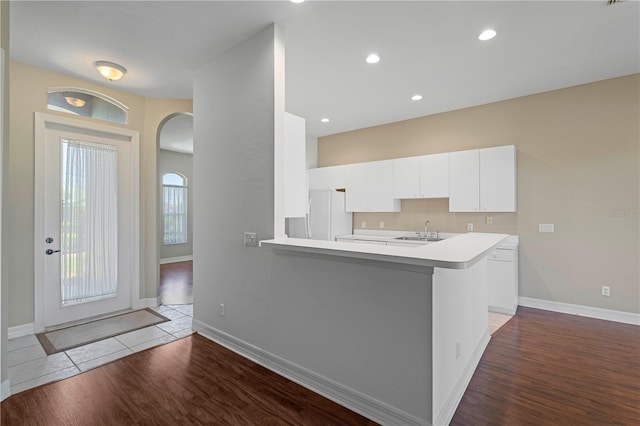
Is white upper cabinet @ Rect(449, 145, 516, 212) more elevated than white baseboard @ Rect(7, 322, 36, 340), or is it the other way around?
white upper cabinet @ Rect(449, 145, 516, 212)

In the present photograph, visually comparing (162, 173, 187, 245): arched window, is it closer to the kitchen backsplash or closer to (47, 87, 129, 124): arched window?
(47, 87, 129, 124): arched window

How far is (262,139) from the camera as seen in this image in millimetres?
2672

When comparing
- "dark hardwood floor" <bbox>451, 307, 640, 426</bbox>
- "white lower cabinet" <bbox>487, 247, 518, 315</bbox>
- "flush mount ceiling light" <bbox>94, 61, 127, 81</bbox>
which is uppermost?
"flush mount ceiling light" <bbox>94, 61, 127, 81</bbox>

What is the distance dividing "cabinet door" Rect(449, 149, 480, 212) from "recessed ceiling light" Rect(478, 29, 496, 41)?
186cm

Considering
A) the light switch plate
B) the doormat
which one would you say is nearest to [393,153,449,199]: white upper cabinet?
the light switch plate

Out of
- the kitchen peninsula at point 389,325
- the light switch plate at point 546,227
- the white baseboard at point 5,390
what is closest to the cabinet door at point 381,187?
the light switch plate at point 546,227

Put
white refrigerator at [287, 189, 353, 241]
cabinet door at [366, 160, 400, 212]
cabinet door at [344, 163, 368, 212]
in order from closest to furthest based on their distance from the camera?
cabinet door at [366, 160, 400, 212] → white refrigerator at [287, 189, 353, 241] → cabinet door at [344, 163, 368, 212]

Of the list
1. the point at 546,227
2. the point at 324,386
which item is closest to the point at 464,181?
the point at 546,227

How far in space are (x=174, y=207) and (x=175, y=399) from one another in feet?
22.8

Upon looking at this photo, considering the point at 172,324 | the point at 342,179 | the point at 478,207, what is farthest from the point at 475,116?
the point at 172,324

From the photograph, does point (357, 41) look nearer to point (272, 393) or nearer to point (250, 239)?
point (250, 239)

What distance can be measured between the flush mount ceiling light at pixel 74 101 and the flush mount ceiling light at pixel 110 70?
2.02 ft

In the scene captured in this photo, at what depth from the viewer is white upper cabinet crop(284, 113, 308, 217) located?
9.42 ft

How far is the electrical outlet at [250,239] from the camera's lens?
271cm
